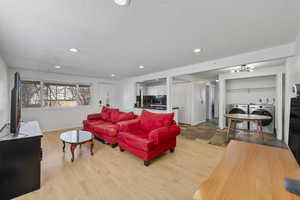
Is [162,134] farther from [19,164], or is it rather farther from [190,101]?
[190,101]

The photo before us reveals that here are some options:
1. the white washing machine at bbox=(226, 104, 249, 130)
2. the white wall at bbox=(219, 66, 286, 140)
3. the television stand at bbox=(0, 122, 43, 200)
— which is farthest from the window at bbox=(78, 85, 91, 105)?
the white washing machine at bbox=(226, 104, 249, 130)

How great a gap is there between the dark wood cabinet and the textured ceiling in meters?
1.72

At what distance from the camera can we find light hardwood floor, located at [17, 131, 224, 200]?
1664 millimetres

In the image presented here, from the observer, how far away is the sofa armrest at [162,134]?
2.33 metres

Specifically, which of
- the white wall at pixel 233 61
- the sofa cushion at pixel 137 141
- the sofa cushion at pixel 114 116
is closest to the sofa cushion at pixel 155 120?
the sofa cushion at pixel 137 141

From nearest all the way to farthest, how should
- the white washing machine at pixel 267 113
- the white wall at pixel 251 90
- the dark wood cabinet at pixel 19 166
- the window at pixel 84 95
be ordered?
the dark wood cabinet at pixel 19 166
the white washing machine at pixel 267 113
the white wall at pixel 251 90
the window at pixel 84 95

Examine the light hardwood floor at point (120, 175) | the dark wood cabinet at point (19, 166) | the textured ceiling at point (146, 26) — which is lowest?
the light hardwood floor at point (120, 175)

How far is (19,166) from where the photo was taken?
1.70m

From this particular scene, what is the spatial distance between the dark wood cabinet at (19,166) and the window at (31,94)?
12.6ft

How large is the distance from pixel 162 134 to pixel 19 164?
7.23ft

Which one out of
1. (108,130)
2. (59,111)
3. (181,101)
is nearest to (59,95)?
(59,111)

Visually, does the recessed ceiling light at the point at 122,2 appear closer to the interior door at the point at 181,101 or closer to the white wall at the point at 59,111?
the white wall at the point at 59,111

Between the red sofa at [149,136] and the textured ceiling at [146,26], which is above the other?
the textured ceiling at [146,26]

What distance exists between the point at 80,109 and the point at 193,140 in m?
4.94
